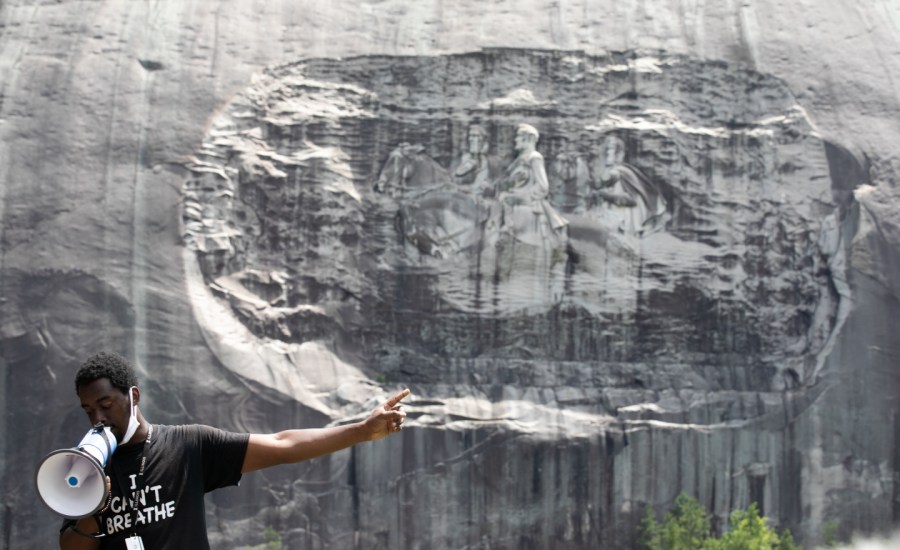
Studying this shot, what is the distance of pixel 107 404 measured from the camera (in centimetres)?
373

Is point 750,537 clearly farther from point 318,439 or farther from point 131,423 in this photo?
point 131,423

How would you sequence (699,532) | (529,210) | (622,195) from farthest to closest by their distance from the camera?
1. (622,195)
2. (529,210)
3. (699,532)

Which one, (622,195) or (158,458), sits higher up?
(622,195)

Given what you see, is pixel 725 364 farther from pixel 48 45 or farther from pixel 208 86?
pixel 48 45

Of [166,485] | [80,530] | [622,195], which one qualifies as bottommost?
[80,530]

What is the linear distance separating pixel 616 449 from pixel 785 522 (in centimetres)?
190

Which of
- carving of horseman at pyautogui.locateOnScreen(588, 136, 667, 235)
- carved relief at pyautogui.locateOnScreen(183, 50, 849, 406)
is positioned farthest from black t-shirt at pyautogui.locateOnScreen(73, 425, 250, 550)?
carving of horseman at pyautogui.locateOnScreen(588, 136, 667, 235)

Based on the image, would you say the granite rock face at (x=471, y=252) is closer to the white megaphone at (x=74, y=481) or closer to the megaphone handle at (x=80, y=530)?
the megaphone handle at (x=80, y=530)

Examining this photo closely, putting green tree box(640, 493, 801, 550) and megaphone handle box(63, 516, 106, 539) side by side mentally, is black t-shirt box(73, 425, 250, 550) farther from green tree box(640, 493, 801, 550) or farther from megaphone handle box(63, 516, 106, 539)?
green tree box(640, 493, 801, 550)

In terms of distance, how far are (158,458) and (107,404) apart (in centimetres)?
24

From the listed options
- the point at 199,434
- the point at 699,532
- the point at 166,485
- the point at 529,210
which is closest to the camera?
the point at 166,485

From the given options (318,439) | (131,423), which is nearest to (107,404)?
(131,423)

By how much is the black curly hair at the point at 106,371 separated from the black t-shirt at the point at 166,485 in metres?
0.22

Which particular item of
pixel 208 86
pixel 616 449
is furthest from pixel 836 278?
pixel 208 86
